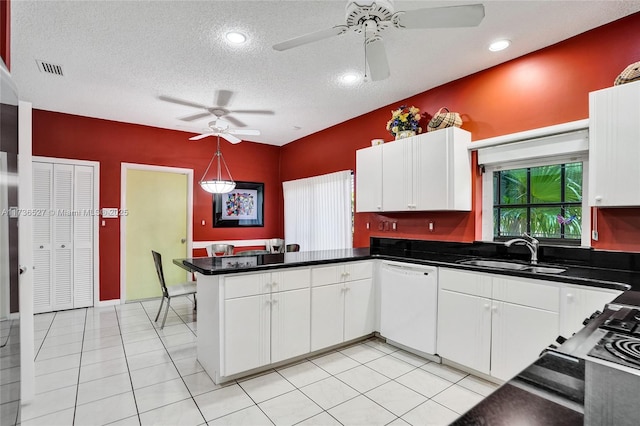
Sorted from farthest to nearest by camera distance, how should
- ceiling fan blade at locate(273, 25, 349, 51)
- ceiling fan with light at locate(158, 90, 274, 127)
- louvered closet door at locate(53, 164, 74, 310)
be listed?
louvered closet door at locate(53, 164, 74, 310), ceiling fan with light at locate(158, 90, 274, 127), ceiling fan blade at locate(273, 25, 349, 51)

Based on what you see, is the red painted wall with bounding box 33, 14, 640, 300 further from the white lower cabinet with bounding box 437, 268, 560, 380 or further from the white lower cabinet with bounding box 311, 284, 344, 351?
the white lower cabinet with bounding box 311, 284, 344, 351

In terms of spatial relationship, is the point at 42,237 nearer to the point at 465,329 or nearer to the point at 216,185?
the point at 216,185

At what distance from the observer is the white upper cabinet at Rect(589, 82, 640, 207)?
2.05 meters

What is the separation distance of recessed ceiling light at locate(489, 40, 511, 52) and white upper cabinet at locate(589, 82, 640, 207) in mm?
793

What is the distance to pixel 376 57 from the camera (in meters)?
2.10

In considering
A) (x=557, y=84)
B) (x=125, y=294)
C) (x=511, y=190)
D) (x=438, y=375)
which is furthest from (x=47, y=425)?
(x=557, y=84)

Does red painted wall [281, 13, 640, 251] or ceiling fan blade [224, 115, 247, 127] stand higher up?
ceiling fan blade [224, 115, 247, 127]

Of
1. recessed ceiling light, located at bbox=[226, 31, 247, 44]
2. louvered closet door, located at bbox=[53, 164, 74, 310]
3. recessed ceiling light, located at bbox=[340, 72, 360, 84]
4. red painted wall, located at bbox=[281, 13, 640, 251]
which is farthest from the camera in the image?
louvered closet door, located at bbox=[53, 164, 74, 310]

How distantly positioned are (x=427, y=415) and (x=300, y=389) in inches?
35.8

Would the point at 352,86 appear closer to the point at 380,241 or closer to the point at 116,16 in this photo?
the point at 380,241

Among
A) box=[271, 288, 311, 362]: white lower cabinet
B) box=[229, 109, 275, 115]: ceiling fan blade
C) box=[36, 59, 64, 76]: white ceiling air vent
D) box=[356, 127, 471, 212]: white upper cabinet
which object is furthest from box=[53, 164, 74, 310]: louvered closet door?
box=[356, 127, 471, 212]: white upper cabinet

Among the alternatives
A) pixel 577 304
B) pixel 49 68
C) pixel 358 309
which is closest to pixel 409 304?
pixel 358 309

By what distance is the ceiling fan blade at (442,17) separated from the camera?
164 cm

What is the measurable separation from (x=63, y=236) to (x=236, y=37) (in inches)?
149
